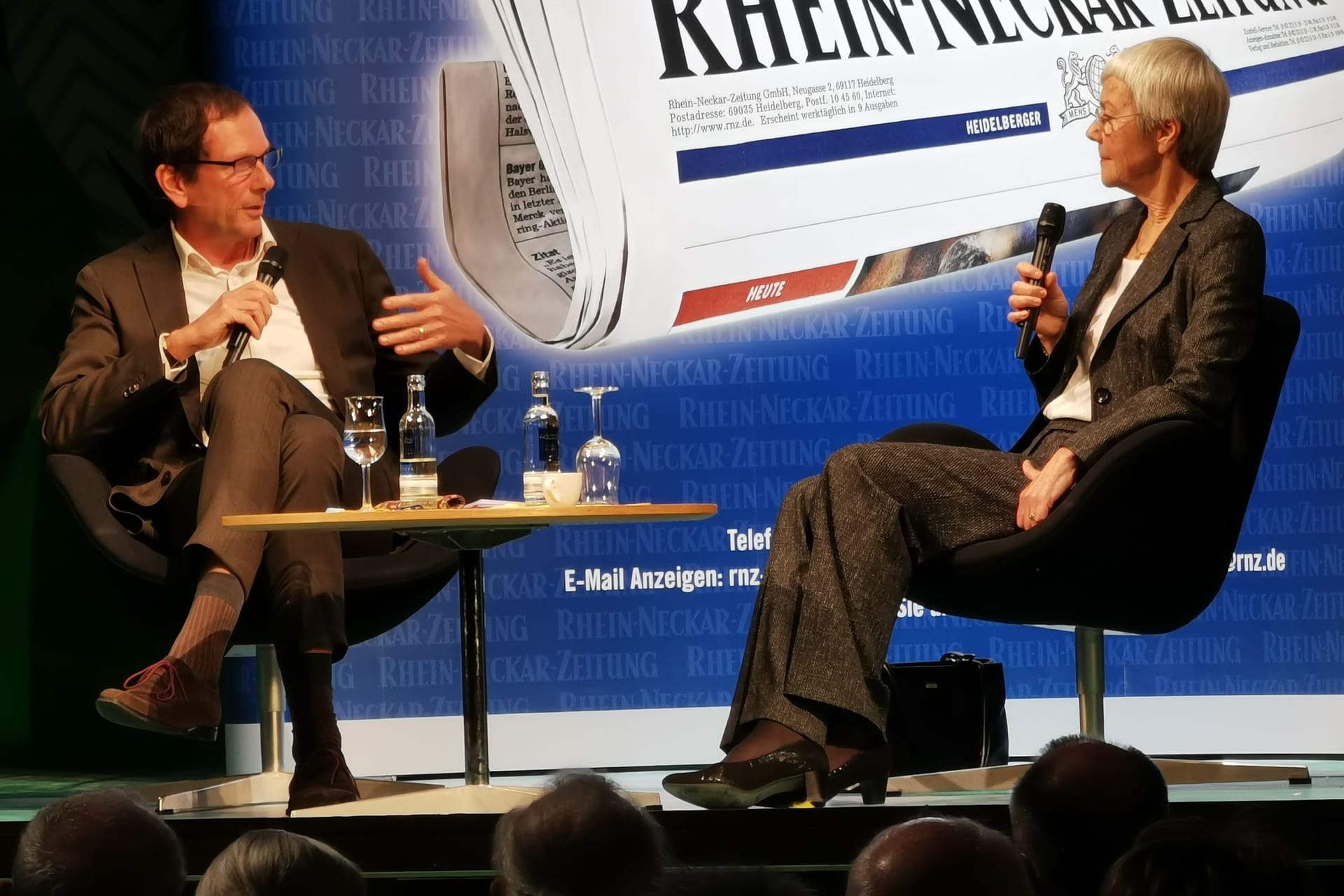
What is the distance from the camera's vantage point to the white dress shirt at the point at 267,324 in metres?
3.58

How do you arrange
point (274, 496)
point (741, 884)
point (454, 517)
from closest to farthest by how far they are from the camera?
point (741, 884), point (454, 517), point (274, 496)

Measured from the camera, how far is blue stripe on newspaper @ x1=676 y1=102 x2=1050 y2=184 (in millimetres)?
4406

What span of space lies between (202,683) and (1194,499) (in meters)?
1.72

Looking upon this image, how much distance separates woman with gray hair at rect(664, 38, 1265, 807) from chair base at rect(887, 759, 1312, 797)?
0.90ft

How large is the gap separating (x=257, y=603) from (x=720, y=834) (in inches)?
39.6

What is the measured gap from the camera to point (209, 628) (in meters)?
2.90

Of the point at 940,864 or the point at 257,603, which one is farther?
the point at 257,603

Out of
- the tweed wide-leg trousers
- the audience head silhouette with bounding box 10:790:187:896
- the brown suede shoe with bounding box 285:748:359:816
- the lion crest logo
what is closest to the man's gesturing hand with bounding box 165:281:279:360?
the brown suede shoe with bounding box 285:748:359:816

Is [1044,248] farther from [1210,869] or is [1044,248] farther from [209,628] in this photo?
[1210,869]

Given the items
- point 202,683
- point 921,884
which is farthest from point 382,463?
point 921,884

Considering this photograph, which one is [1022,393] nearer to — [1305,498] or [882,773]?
[1305,498]

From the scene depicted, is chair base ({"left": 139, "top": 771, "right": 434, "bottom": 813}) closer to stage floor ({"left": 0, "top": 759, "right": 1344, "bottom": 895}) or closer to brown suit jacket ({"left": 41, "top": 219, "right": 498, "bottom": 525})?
stage floor ({"left": 0, "top": 759, "right": 1344, "bottom": 895})

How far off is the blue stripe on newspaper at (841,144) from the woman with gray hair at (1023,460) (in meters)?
1.12

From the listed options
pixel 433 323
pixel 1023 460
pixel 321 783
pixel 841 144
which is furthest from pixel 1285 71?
pixel 321 783
